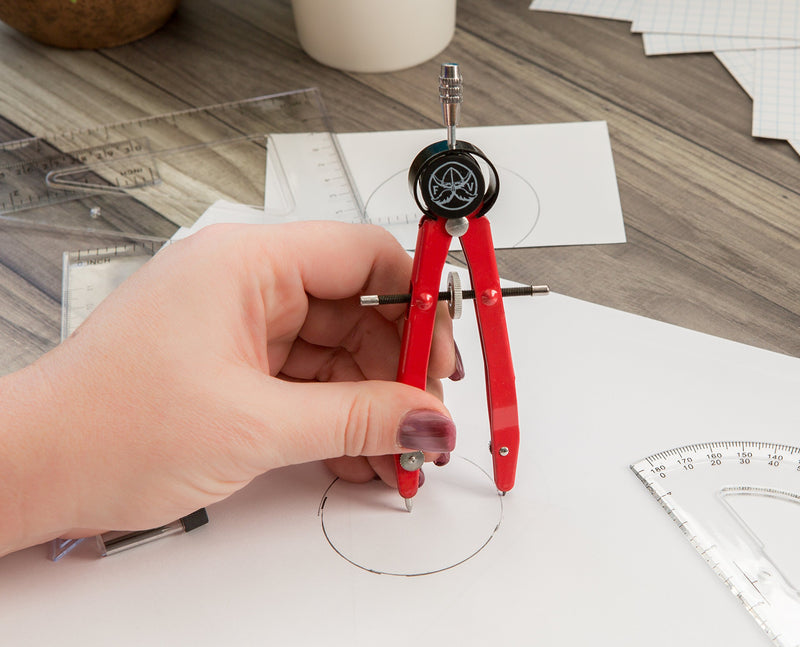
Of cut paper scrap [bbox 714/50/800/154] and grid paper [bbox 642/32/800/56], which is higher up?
grid paper [bbox 642/32/800/56]

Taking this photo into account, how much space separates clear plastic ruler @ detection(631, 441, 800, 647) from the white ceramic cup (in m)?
0.62

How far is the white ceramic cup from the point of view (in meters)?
1.03

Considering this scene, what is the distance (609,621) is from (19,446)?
0.41 metres

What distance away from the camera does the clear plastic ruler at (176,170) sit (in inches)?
37.0

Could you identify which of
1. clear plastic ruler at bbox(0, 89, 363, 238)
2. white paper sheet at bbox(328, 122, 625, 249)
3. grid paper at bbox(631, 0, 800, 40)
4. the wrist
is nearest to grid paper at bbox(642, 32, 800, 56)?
grid paper at bbox(631, 0, 800, 40)

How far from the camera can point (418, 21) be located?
1056 mm

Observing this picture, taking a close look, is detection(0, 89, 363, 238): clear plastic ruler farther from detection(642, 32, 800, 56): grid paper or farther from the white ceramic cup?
detection(642, 32, 800, 56): grid paper

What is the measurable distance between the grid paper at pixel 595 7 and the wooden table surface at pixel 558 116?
0.01 m

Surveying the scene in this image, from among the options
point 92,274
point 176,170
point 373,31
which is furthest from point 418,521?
point 373,31

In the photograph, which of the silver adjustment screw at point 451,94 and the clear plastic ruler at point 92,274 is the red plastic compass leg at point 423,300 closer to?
the silver adjustment screw at point 451,94

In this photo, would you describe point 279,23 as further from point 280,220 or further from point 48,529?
point 48,529

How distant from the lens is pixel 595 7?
1.19 meters

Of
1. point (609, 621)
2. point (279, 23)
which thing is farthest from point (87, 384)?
point (279, 23)

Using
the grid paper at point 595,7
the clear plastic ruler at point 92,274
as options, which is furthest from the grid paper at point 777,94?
the clear plastic ruler at point 92,274
